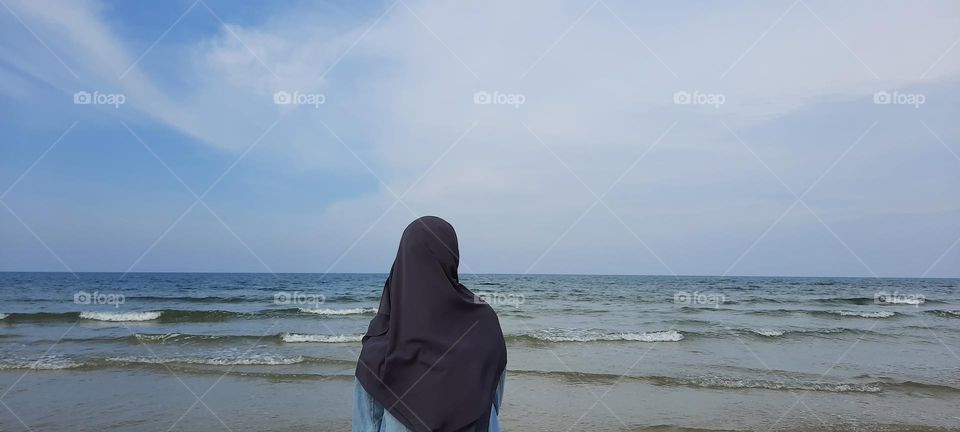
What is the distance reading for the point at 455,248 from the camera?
2396mm

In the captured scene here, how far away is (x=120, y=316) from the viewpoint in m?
17.0

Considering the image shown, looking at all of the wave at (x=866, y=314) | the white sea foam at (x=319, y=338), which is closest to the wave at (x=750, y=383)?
the white sea foam at (x=319, y=338)

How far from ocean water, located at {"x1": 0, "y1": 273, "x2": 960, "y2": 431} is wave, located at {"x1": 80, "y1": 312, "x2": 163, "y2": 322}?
0.26 feet

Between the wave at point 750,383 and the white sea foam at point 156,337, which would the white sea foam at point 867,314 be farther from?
the white sea foam at point 156,337

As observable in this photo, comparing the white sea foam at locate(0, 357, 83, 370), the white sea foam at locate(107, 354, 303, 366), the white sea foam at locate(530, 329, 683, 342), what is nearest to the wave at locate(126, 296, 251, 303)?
the white sea foam at locate(0, 357, 83, 370)

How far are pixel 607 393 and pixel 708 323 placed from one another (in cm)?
923

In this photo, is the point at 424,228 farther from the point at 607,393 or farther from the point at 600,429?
the point at 607,393

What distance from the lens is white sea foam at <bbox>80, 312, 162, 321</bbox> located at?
16.7 m

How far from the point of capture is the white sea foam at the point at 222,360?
9656 millimetres
